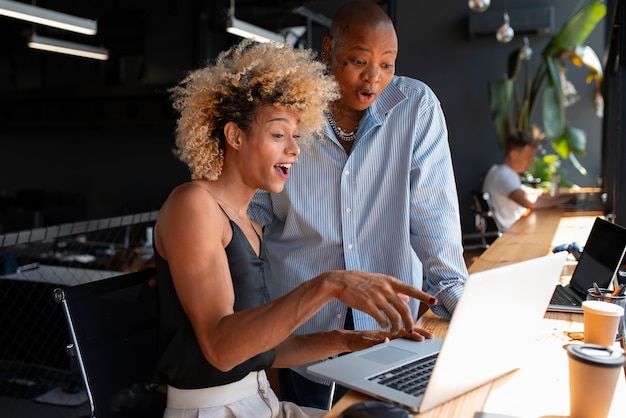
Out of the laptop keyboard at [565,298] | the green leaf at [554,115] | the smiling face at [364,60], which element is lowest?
the laptop keyboard at [565,298]

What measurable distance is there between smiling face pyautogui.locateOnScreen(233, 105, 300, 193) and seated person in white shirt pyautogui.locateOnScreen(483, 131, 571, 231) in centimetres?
447

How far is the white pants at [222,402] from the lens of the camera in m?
1.47

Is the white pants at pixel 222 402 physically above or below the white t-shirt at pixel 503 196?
below

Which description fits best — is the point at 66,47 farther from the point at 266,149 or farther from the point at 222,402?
the point at 222,402

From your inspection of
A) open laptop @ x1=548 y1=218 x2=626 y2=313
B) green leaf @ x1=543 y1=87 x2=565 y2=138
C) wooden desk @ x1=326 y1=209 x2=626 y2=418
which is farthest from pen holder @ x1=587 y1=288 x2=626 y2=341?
green leaf @ x1=543 y1=87 x2=565 y2=138

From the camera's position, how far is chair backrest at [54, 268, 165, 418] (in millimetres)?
1526

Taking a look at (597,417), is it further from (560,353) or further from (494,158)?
(494,158)

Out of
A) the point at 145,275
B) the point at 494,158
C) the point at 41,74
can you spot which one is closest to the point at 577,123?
the point at 494,158

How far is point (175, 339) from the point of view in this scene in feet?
4.88

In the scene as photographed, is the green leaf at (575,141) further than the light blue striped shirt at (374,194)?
Yes

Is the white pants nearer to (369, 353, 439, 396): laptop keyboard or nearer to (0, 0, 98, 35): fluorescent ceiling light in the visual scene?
(369, 353, 439, 396): laptop keyboard

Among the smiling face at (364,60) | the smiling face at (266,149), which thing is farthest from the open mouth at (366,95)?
the smiling face at (266,149)

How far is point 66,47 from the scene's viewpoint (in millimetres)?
8406

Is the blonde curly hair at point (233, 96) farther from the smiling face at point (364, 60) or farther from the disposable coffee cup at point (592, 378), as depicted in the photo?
the disposable coffee cup at point (592, 378)
